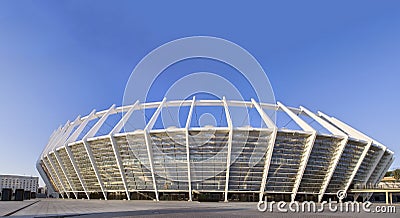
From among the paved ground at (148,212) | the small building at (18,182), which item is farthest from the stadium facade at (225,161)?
the small building at (18,182)

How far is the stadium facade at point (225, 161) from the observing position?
41.6 m

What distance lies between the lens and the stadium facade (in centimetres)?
4162

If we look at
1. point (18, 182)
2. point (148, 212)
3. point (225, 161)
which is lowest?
point (148, 212)

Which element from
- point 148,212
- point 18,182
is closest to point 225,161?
point 148,212

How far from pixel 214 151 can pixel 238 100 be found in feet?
46.5

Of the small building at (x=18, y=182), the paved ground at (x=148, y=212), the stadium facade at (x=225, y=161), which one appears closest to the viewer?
the paved ground at (x=148, y=212)

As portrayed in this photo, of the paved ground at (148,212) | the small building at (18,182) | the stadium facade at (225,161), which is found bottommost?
the paved ground at (148,212)

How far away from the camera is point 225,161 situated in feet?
138

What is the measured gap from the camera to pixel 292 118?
4744 centimetres

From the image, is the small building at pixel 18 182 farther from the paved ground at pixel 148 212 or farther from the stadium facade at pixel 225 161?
the paved ground at pixel 148 212

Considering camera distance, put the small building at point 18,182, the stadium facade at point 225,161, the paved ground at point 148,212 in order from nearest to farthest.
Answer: the paved ground at point 148,212 → the stadium facade at point 225,161 → the small building at point 18,182

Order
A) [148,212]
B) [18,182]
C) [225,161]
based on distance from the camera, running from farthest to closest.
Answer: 1. [18,182]
2. [225,161]
3. [148,212]

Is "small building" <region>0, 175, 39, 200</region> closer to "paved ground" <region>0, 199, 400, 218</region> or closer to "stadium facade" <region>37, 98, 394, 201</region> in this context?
"stadium facade" <region>37, 98, 394, 201</region>

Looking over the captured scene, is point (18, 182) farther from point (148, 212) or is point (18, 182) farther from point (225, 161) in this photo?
point (148, 212)
